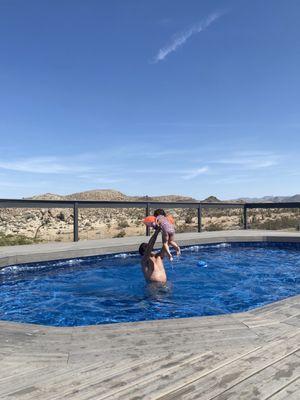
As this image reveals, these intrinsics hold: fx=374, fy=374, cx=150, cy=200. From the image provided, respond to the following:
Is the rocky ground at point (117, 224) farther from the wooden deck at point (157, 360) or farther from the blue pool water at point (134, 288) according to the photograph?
the wooden deck at point (157, 360)

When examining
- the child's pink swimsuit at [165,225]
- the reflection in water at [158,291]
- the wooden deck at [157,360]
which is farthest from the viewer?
the reflection in water at [158,291]

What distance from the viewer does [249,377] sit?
7.33 feet

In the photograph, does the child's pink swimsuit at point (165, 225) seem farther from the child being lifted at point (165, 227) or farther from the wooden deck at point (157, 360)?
the wooden deck at point (157, 360)

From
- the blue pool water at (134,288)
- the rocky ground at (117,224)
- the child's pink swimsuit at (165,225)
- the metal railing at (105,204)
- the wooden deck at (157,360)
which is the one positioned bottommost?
the blue pool water at (134,288)

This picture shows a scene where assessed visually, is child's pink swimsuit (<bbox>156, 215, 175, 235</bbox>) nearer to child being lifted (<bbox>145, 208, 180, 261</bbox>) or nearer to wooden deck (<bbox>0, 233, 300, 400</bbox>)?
child being lifted (<bbox>145, 208, 180, 261</bbox>)

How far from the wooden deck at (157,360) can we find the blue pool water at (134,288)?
1.99 meters

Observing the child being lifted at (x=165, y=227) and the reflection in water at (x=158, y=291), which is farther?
the reflection in water at (x=158, y=291)

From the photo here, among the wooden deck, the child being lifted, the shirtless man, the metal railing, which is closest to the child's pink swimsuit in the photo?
the child being lifted

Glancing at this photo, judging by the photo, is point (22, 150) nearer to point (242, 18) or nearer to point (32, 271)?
point (242, 18)

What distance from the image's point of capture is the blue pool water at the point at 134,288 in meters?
5.20

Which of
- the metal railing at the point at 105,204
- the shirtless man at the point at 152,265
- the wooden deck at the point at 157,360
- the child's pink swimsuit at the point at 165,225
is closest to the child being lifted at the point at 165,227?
the child's pink swimsuit at the point at 165,225

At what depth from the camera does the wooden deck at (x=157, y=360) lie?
207cm

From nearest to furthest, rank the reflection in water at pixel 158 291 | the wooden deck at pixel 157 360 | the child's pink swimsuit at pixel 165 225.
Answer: the wooden deck at pixel 157 360 → the child's pink swimsuit at pixel 165 225 → the reflection in water at pixel 158 291

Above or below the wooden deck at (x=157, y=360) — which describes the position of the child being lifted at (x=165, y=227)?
above
